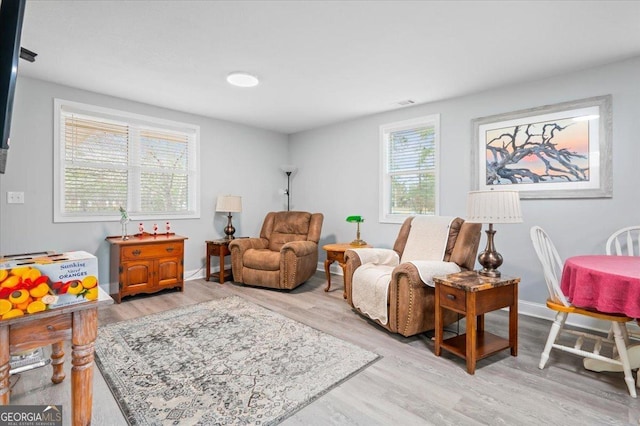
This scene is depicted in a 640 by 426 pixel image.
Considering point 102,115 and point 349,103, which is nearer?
point 102,115

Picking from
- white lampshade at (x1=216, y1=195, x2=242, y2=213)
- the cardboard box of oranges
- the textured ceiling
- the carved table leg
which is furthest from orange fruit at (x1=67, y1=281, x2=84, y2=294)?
white lampshade at (x1=216, y1=195, x2=242, y2=213)

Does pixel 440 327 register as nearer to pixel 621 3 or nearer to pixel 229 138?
pixel 621 3

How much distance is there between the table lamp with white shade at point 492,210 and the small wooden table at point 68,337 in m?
2.33

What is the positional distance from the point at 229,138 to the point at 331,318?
325 centimetres

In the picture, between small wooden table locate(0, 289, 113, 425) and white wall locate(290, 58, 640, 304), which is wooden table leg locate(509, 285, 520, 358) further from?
small wooden table locate(0, 289, 113, 425)

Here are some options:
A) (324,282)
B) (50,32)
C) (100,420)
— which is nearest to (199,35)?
(50,32)

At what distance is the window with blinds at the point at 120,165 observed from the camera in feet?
11.5

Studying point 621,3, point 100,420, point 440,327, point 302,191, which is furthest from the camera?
point 302,191

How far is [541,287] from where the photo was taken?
313cm

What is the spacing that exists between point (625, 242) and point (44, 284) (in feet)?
13.0

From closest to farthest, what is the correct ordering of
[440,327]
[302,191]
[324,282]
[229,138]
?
1. [440,327]
2. [324,282]
3. [229,138]
4. [302,191]

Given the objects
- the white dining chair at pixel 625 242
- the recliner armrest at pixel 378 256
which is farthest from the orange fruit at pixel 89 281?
the white dining chair at pixel 625 242

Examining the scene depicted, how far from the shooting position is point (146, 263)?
3664mm

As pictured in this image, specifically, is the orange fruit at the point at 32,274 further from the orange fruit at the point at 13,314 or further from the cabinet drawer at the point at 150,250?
the cabinet drawer at the point at 150,250
